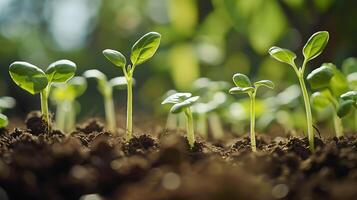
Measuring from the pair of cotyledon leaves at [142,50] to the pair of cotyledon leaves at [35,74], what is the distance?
0.07 metres

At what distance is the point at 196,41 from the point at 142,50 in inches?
67.2

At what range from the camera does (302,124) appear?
1156mm

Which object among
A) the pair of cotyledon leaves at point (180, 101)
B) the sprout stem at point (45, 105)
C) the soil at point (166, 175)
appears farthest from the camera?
the sprout stem at point (45, 105)

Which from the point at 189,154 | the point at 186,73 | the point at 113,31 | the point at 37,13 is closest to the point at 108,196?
the point at 189,154

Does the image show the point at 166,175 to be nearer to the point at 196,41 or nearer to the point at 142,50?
the point at 142,50

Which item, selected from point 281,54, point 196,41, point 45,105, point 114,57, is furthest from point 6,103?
point 196,41

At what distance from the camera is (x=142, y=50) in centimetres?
75

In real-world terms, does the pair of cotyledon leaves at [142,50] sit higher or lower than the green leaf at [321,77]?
higher

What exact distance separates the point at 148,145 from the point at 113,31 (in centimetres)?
377

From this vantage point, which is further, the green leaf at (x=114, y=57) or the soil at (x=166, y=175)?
the green leaf at (x=114, y=57)

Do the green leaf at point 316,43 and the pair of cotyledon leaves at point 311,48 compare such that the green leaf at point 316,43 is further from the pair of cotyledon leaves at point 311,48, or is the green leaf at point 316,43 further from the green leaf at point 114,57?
the green leaf at point 114,57

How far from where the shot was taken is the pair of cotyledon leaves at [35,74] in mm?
719

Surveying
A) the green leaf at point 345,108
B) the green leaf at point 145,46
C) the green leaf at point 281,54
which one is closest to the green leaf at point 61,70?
the green leaf at point 145,46

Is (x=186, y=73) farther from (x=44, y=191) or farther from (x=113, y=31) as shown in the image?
(x=113, y=31)
